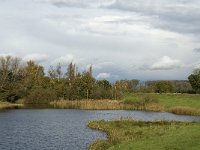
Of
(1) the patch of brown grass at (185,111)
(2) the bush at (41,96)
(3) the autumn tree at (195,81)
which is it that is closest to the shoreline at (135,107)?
(1) the patch of brown grass at (185,111)

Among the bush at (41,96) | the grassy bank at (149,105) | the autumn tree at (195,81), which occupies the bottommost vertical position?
the grassy bank at (149,105)

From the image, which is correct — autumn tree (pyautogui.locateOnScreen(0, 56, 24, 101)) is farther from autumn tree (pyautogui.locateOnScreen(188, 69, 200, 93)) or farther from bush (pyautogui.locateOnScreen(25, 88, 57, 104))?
autumn tree (pyautogui.locateOnScreen(188, 69, 200, 93))

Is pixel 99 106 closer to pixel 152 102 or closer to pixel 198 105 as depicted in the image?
pixel 152 102

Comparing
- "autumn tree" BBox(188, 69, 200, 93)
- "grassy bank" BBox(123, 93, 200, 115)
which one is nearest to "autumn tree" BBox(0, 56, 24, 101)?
"grassy bank" BBox(123, 93, 200, 115)

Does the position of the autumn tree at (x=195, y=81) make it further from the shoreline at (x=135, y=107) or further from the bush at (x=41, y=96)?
the bush at (x=41, y=96)

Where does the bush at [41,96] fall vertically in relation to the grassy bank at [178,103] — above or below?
above

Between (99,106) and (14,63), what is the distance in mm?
45849

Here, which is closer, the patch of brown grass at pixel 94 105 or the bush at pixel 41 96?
the patch of brown grass at pixel 94 105

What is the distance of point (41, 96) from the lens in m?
121

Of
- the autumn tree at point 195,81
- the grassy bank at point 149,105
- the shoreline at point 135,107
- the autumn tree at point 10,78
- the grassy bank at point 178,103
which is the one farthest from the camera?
the autumn tree at point 195,81

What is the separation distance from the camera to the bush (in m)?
120

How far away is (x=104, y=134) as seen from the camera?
48.4 m

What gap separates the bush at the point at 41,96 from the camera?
394 ft

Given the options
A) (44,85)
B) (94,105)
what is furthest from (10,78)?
(94,105)
